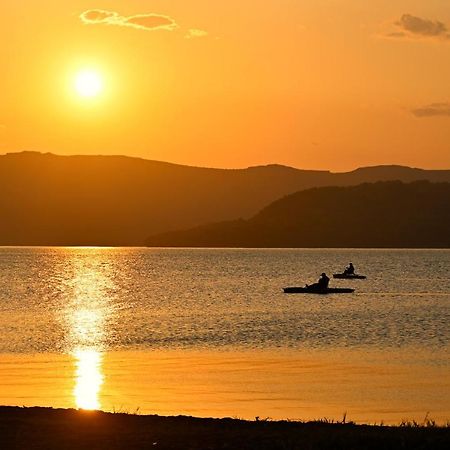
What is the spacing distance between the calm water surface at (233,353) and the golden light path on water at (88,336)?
9cm

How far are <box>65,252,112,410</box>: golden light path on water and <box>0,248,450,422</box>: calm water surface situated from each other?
3.6 inches

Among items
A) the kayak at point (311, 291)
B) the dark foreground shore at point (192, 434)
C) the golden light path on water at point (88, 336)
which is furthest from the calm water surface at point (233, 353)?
the dark foreground shore at point (192, 434)

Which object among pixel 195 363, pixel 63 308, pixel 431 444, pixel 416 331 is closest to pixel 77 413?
pixel 431 444

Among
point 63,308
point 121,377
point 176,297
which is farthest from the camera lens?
point 176,297

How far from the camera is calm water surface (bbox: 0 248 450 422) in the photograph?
33344 mm

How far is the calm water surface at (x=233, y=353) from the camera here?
3334 cm

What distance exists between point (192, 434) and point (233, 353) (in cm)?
2899

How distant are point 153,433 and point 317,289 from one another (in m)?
78.5

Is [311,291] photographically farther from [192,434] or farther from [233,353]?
[192,434]

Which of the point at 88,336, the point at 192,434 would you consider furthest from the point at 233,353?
the point at 192,434

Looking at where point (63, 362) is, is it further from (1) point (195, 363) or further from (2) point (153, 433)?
(2) point (153, 433)

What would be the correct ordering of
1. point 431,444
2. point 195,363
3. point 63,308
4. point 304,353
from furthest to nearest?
point 63,308 → point 304,353 → point 195,363 → point 431,444

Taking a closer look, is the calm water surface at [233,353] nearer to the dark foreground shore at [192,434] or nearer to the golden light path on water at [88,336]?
the golden light path on water at [88,336]

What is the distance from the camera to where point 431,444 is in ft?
64.7
